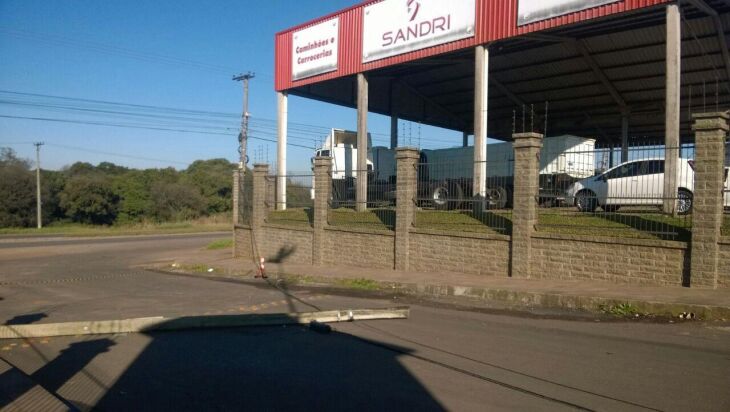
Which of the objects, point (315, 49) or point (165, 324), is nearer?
Answer: point (165, 324)

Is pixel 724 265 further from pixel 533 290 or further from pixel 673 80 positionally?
pixel 673 80

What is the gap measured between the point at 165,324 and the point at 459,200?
351 inches

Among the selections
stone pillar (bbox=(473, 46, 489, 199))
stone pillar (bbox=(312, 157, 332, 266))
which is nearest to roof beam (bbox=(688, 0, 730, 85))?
stone pillar (bbox=(473, 46, 489, 199))

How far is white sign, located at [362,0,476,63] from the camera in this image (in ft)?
64.3

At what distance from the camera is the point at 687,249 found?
35.6 ft

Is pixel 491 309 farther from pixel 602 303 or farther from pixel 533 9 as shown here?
pixel 533 9

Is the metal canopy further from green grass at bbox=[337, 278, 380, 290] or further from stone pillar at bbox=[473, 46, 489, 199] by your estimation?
green grass at bbox=[337, 278, 380, 290]

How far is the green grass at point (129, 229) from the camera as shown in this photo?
4555 cm

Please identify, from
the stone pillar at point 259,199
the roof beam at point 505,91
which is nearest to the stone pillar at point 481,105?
the stone pillar at point 259,199

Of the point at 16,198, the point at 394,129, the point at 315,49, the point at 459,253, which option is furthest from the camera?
the point at 16,198

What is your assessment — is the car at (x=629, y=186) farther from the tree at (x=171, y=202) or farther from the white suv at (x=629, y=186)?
the tree at (x=171, y=202)

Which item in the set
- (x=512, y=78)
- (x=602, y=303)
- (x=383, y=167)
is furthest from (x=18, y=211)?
(x=602, y=303)

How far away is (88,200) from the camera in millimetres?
62406

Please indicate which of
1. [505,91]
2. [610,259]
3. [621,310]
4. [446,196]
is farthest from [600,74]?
[621,310]
